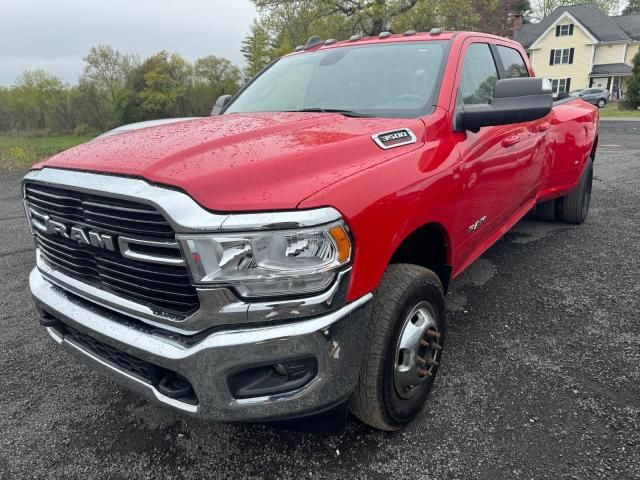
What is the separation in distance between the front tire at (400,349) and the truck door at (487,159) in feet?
2.23

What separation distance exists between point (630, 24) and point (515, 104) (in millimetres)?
54965

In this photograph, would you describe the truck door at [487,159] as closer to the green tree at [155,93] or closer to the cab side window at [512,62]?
the cab side window at [512,62]

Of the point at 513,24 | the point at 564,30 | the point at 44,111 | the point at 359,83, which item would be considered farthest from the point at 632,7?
the point at 359,83

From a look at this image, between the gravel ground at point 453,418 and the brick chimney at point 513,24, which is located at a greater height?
the brick chimney at point 513,24

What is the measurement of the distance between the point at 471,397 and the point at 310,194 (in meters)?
1.49

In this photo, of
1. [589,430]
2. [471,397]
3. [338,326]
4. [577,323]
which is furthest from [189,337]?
[577,323]

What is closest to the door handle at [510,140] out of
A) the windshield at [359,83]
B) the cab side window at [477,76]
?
the cab side window at [477,76]

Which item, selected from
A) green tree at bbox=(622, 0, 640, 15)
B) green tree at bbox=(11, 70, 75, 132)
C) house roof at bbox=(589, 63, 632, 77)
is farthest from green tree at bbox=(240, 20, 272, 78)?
green tree at bbox=(622, 0, 640, 15)

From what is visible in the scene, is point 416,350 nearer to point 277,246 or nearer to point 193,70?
point 277,246

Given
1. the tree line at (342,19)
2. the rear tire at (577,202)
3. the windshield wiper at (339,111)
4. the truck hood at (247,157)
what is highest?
the tree line at (342,19)

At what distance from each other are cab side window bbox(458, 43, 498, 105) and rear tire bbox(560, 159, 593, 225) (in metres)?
2.37

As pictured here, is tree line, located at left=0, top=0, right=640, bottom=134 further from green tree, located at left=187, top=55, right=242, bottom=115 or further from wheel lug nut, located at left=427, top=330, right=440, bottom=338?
Answer: wheel lug nut, located at left=427, top=330, right=440, bottom=338

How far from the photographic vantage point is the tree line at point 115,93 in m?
34.3

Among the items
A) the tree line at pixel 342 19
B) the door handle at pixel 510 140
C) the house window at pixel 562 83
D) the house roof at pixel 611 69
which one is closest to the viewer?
the door handle at pixel 510 140
